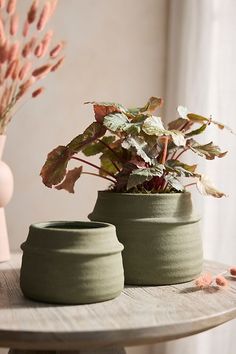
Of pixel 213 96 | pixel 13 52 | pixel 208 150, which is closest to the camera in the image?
pixel 208 150

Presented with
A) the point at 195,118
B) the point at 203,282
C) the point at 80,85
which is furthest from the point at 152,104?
the point at 80,85

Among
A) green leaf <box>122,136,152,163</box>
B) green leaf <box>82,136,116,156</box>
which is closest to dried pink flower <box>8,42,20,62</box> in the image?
green leaf <box>82,136,116,156</box>

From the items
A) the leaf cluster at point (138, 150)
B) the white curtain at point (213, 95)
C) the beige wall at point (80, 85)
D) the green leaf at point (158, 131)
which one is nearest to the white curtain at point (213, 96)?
the white curtain at point (213, 95)

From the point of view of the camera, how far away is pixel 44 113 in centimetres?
190

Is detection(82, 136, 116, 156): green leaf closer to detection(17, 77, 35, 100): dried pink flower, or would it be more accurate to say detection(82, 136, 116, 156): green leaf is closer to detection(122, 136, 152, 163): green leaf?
detection(122, 136, 152, 163): green leaf

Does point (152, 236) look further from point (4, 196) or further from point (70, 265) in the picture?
point (4, 196)

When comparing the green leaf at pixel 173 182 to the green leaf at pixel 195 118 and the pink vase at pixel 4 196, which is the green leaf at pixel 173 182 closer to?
the green leaf at pixel 195 118

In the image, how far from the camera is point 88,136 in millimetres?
1149

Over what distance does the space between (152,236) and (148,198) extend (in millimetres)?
70

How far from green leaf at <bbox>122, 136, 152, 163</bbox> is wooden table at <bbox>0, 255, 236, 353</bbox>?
0.79 feet

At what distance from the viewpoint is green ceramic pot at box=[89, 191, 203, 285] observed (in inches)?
43.3

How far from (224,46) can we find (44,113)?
0.60m

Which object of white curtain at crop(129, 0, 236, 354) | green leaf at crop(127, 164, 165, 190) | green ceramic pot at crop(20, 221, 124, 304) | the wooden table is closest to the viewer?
the wooden table

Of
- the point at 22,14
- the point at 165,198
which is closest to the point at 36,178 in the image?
the point at 22,14
